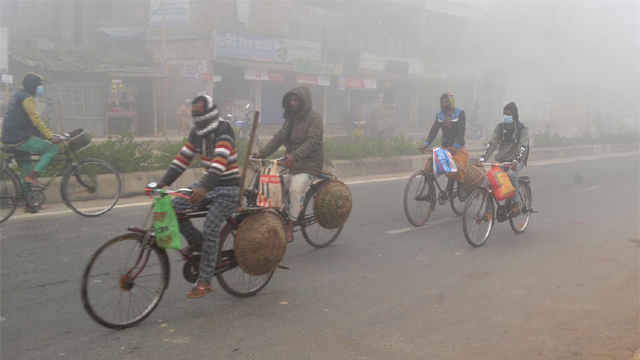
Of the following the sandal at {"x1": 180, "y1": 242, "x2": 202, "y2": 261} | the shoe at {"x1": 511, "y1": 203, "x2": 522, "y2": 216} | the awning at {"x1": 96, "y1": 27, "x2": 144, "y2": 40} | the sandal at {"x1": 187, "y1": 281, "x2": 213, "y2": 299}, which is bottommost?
the sandal at {"x1": 187, "y1": 281, "x2": 213, "y2": 299}

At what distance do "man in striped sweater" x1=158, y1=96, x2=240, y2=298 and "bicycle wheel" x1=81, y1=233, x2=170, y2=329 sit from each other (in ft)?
0.89

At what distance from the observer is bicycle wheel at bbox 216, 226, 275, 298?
452 centimetres

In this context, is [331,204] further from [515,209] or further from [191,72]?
[191,72]

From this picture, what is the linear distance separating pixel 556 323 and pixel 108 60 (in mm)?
20533

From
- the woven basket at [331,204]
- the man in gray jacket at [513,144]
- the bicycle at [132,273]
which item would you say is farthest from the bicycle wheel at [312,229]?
the man in gray jacket at [513,144]

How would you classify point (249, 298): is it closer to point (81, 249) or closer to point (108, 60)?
point (81, 249)

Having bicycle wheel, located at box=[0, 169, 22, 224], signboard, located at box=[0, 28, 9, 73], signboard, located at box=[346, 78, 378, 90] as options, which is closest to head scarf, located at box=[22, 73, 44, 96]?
bicycle wheel, located at box=[0, 169, 22, 224]

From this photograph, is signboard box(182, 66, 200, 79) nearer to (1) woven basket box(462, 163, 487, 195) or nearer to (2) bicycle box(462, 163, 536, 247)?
(1) woven basket box(462, 163, 487, 195)

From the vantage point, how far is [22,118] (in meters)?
7.27

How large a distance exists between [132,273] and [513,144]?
550 centimetres

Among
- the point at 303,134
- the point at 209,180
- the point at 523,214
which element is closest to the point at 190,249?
the point at 209,180

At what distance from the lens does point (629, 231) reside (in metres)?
8.45

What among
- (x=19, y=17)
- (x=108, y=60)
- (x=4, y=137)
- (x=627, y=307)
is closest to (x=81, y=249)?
(x=4, y=137)

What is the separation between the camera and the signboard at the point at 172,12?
81.1 feet
